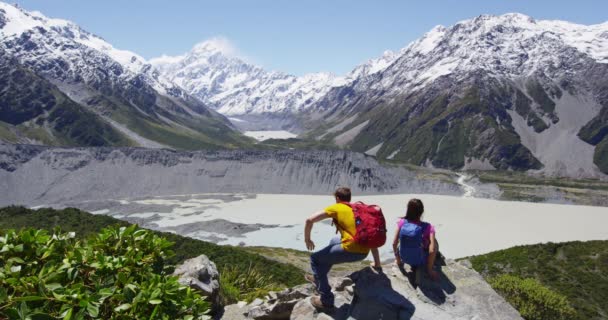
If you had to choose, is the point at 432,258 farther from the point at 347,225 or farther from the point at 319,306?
the point at 319,306

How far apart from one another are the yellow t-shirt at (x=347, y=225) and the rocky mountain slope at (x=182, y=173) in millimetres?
99429

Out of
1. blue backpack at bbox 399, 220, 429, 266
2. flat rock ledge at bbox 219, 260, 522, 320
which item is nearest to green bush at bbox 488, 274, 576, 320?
flat rock ledge at bbox 219, 260, 522, 320

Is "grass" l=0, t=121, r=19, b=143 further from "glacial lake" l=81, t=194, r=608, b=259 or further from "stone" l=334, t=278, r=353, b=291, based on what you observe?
"stone" l=334, t=278, r=353, b=291

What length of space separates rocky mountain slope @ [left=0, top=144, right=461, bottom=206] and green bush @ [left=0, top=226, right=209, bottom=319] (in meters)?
99.2

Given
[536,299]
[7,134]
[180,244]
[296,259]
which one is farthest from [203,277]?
[7,134]

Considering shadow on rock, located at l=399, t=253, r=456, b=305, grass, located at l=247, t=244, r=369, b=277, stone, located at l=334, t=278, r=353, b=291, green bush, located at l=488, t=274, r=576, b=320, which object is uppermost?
A: shadow on rock, located at l=399, t=253, r=456, b=305

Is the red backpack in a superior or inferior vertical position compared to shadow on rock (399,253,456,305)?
superior

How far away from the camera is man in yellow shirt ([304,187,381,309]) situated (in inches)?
368

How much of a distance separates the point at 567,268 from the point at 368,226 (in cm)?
3785

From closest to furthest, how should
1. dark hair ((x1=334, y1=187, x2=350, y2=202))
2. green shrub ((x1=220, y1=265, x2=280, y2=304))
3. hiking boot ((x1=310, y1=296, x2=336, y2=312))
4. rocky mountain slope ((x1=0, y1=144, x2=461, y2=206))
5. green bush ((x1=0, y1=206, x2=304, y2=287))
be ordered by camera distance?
1. dark hair ((x1=334, y1=187, x2=350, y2=202))
2. hiking boot ((x1=310, y1=296, x2=336, y2=312))
3. green shrub ((x1=220, y1=265, x2=280, y2=304))
4. green bush ((x1=0, y1=206, x2=304, y2=287))
5. rocky mountain slope ((x1=0, y1=144, x2=461, y2=206))

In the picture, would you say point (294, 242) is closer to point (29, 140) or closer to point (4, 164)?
point (4, 164)

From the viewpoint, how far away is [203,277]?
1230 centimetres

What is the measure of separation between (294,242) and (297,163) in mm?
55357

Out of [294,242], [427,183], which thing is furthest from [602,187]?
[294,242]
